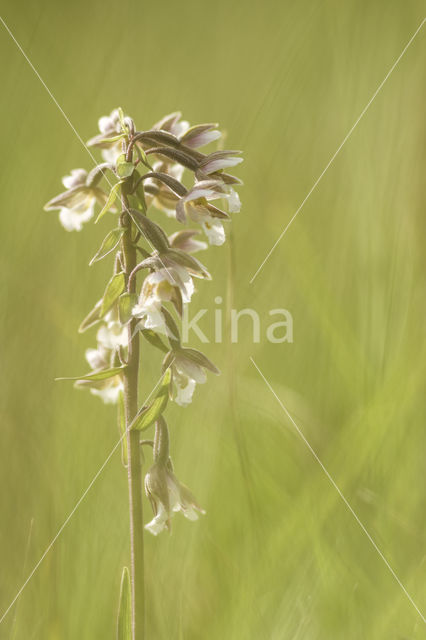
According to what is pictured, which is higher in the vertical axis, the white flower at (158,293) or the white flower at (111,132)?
the white flower at (111,132)

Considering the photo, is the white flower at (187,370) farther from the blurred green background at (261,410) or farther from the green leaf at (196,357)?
the blurred green background at (261,410)

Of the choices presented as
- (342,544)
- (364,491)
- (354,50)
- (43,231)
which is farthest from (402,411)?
(43,231)

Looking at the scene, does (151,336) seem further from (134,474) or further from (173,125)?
(173,125)

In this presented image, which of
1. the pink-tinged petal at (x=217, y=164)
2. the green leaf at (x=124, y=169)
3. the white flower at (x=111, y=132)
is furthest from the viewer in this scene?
the white flower at (x=111, y=132)

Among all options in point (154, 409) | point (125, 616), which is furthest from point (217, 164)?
point (125, 616)

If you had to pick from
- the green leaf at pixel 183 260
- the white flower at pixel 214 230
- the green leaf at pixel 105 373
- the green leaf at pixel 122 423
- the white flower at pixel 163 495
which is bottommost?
the white flower at pixel 163 495

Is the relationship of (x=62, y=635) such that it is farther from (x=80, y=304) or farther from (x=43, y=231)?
(x=43, y=231)

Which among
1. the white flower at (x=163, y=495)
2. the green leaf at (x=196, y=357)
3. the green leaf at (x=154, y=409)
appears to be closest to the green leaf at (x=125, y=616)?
the white flower at (x=163, y=495)
